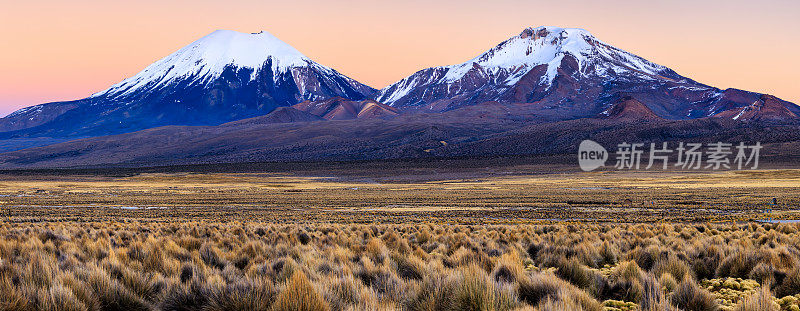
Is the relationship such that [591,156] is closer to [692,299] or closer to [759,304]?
[692,299]

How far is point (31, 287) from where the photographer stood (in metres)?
5.18

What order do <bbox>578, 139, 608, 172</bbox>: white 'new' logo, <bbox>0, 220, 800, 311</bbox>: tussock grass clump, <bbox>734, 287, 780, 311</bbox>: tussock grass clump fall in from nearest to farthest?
<bbox>734, 287, 780, 311</bbox>: tussock grass clump
<bbox>0, 220, 800, 311</bbox>: tussock grass clump
<bbox>578, 139, 608, 172</bbox>: white 'new' logo

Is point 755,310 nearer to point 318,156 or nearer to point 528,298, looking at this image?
point 528,298

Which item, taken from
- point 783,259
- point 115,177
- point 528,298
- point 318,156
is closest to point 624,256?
point 783,259

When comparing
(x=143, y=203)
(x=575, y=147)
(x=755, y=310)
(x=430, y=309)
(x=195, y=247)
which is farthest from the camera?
(x=575, y=147)

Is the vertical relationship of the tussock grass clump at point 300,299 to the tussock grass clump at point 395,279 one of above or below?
above

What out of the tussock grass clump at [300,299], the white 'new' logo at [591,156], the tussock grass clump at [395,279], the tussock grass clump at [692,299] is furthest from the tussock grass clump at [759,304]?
the white 'new' logo at [591,156]

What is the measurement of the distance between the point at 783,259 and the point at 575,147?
420 ft

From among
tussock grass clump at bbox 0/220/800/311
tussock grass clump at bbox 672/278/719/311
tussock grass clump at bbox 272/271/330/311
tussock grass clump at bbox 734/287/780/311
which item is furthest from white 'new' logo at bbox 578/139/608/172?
tussock grass clump at bbox 272/271/330/311

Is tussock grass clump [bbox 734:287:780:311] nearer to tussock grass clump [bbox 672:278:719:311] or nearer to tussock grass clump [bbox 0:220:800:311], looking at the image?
tussock grass clump [bbox 0:220:800:311]

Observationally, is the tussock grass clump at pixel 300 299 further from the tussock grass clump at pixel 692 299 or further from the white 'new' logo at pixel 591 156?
the white 'new' logo at pixel 591 156

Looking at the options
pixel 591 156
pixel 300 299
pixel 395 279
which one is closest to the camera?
pixel 300 299

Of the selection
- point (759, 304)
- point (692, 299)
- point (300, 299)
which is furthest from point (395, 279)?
point (759, 304)

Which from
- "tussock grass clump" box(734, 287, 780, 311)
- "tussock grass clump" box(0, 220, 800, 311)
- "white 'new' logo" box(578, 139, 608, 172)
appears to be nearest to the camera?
"tussock grass clump" box(734, 287, 780, 311)
